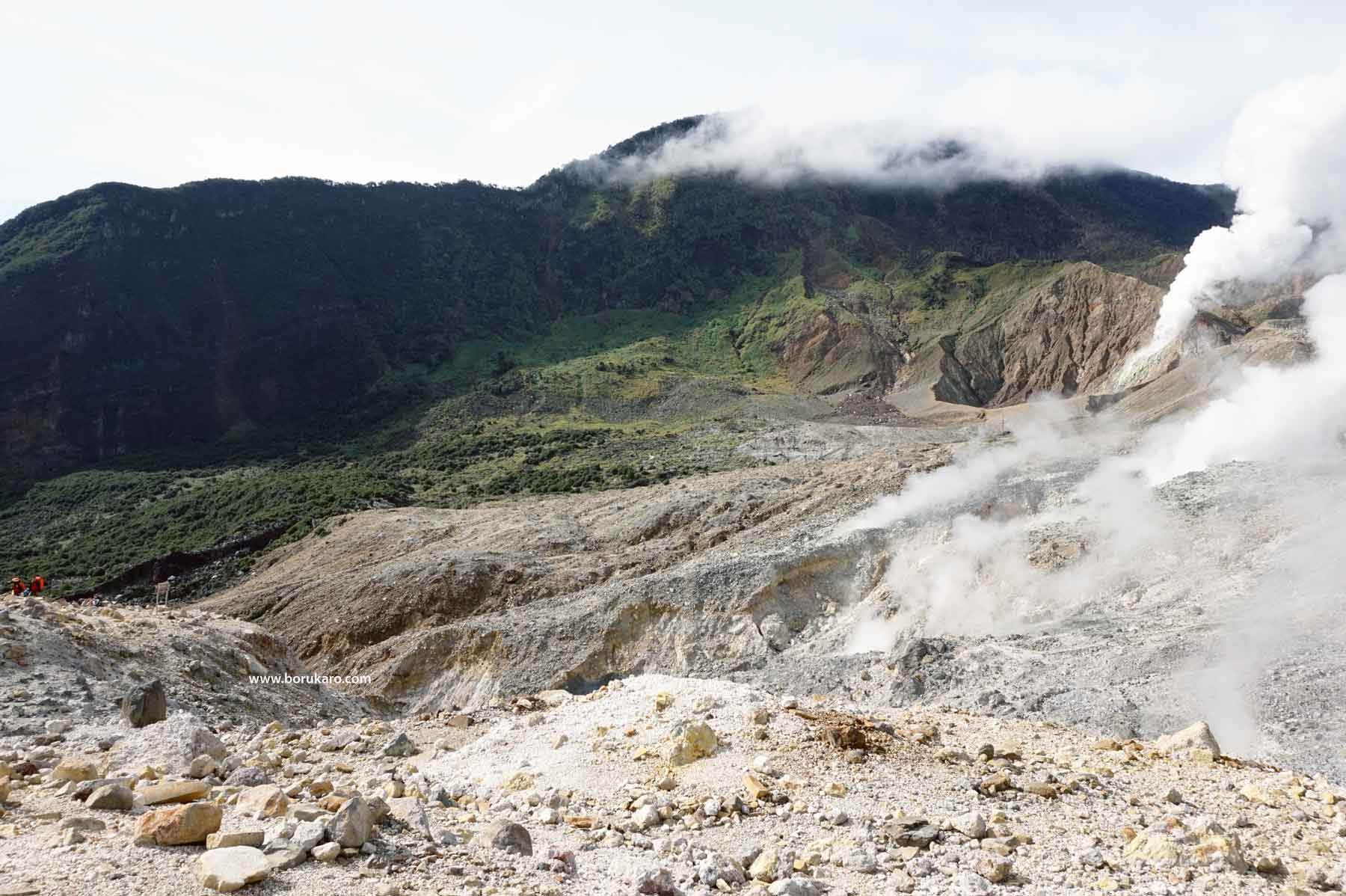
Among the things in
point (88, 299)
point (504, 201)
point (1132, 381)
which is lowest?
point (1132, 381)

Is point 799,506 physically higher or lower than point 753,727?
lower

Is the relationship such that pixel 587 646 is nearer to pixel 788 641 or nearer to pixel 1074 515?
pixel 788 641

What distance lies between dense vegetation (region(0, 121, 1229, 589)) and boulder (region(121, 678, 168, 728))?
42.2 meters

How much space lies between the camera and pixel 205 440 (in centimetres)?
9206

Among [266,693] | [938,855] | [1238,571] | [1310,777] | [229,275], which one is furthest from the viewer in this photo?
[229,275]

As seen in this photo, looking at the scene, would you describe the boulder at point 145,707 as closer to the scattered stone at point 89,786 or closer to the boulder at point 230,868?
the scattered stone at point 89,786

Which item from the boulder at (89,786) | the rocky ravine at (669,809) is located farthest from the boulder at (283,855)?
the boulder at (89,786)

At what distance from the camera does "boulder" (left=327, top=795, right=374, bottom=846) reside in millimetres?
6379

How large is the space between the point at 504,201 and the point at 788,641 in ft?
392

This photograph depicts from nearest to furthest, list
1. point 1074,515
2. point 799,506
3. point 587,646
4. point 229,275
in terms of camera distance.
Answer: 1. point 1074,515
2. point 587,646
3. point 799,506
4. point 229,275

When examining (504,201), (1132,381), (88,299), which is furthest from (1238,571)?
(504,201)

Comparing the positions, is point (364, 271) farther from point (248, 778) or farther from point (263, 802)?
point (263, 802)

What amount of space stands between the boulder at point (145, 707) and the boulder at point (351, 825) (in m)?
5.45

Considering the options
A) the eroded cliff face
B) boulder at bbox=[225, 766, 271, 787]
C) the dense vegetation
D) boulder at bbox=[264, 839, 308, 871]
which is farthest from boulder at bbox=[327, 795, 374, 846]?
the eroded cliff face
